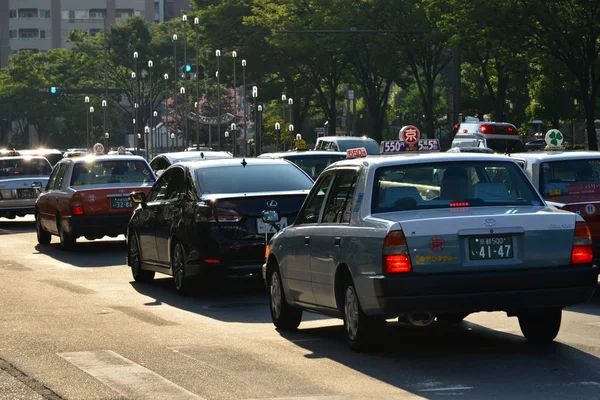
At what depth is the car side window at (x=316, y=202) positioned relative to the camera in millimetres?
11758

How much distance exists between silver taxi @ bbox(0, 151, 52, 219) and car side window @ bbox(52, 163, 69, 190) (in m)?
6.58

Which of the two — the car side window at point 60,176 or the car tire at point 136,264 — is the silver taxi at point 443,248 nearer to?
the car tire at point 136,264

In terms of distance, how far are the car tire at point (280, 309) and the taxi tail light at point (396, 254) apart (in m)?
2.48

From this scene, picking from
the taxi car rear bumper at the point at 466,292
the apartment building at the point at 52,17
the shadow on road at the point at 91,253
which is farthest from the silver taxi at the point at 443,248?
the apartment building at the point at 52,17

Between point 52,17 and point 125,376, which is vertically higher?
point 52,17

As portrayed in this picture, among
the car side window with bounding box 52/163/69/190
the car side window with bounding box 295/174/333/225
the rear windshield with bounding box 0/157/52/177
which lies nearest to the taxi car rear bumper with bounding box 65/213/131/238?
the car side window with bounding box 52/163/69/190

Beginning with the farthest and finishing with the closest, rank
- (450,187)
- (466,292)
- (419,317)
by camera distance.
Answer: (450,187) < (419,317) < (466,292)

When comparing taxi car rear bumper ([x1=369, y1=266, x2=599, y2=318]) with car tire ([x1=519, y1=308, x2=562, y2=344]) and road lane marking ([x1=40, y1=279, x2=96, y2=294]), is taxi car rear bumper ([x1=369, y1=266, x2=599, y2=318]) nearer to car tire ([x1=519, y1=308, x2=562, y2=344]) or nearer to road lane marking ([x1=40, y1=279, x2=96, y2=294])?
car tire ([x1=519, y1=308, x2=562, y2=344])

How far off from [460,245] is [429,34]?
45821mm

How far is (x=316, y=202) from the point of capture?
11.9m

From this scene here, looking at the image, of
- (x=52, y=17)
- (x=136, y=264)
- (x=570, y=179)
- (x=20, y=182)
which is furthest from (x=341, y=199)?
(x=52, y=17)

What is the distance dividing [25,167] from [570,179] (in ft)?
68.2

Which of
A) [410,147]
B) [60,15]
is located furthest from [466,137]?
[60,15]

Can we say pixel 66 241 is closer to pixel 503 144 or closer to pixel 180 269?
pixel 180 269
